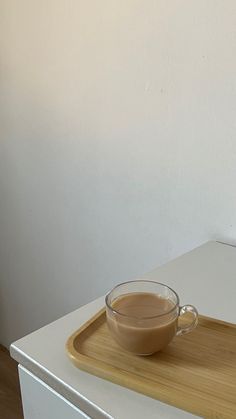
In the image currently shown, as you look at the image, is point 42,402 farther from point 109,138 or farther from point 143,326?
point 109,138

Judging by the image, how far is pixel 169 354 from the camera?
0.80m

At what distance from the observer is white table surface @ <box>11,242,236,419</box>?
716mm

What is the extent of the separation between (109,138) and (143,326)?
73cm

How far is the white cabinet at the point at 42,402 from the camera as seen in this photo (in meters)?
0.79

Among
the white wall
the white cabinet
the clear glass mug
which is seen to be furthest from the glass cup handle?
the white wall

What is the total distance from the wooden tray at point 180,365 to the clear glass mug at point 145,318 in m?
0.02

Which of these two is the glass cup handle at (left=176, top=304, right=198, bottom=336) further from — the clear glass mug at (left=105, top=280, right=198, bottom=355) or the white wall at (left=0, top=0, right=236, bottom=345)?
the white wall at (left=0, top=0, right=236, bottom=345)

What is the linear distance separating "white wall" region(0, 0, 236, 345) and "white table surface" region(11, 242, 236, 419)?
14 cm

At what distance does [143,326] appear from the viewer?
77 cm

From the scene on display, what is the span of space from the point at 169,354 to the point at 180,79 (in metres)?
0.64

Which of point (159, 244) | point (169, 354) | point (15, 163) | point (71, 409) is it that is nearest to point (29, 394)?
point (71, 409)

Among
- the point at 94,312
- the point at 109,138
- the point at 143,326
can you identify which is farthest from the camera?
the point at 109,138

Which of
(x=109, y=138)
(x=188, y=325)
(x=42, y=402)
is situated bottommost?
(x=42, y=402)

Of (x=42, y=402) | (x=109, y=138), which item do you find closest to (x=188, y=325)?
(x=42, y=402)
